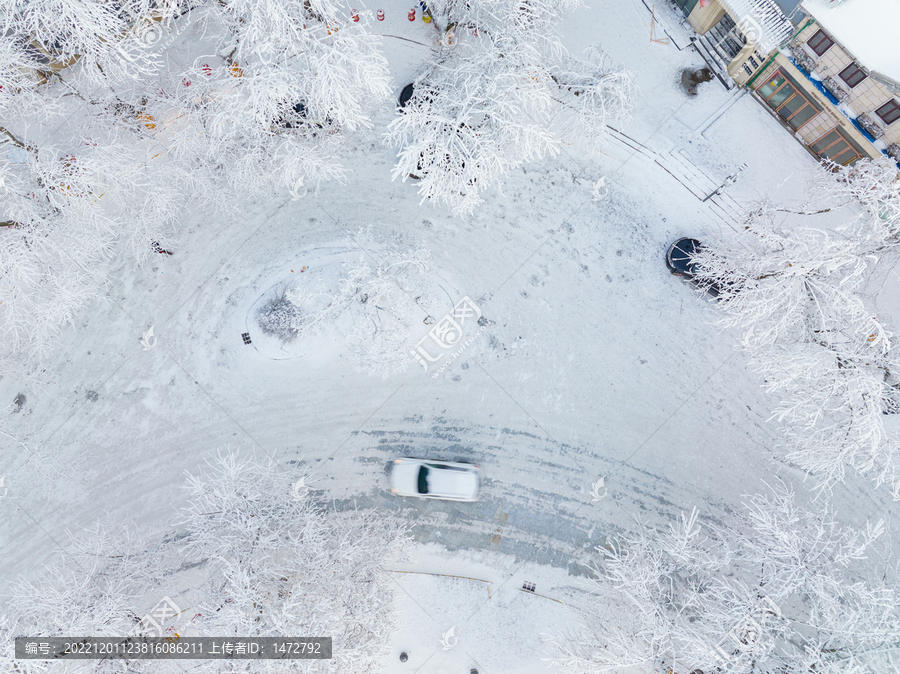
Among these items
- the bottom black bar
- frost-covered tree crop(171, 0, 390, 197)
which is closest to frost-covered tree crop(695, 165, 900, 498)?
frost-covered tree crop(171, 0, 390, 197)

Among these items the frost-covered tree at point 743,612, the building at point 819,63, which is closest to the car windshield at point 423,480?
the frost-covered tree at point 743,612

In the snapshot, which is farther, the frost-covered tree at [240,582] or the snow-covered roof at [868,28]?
the snow-covered roof at [868,28]

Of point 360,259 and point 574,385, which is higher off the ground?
point 360,259

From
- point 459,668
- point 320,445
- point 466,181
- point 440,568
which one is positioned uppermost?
point 466,181

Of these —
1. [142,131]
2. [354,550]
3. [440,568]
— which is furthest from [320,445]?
[142,131]

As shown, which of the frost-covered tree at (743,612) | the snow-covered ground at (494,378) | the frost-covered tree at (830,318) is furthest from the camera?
the snow-covered ground at (494,378)

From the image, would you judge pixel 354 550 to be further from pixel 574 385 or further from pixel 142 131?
pixel 142 131

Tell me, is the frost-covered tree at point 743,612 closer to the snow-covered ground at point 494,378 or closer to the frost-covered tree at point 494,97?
the snow-covered ground at point 494,378

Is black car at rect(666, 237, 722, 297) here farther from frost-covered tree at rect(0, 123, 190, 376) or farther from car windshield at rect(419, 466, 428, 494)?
frost-covered tree at rect(0, 123, 190, 376)
